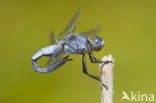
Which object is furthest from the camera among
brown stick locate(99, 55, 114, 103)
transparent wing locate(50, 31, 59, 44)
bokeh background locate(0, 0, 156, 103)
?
bokeh background locate(0, 0, 156, 103)

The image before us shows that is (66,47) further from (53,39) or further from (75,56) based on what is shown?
(75,56)

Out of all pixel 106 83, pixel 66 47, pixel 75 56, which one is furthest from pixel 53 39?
pixel 75 56

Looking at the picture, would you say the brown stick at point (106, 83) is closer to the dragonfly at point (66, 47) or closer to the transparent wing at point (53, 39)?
the dragonfly at point (66, 47)

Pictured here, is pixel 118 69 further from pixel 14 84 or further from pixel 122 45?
pixel 14 84

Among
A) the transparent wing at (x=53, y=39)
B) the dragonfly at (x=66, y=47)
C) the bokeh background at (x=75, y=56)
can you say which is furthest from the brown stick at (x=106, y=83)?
the bokeh background at (x=75, y=56)

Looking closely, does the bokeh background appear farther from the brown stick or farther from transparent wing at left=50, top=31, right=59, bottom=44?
the brown stick

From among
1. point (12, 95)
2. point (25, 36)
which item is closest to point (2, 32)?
point (25, 36)

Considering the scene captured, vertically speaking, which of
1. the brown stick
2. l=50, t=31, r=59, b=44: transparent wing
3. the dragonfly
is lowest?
the brown stick

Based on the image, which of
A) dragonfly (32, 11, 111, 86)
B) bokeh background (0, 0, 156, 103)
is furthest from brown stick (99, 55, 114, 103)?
bokeh background (0, 0, 156, 103)
